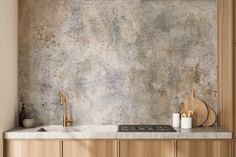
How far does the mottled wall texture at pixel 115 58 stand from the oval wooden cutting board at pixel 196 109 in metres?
0.08

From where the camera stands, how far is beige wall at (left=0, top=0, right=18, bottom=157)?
3438mm

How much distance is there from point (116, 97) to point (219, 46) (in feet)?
4.12

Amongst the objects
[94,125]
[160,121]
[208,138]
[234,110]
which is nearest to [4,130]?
[94,125]

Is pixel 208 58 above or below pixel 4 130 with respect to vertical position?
above

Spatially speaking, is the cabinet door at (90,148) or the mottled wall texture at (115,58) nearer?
the cabinet door at (90,148)

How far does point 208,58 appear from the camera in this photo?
3.98 meters

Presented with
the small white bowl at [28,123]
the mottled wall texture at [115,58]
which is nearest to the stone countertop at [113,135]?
the small white bowl at [28,123]

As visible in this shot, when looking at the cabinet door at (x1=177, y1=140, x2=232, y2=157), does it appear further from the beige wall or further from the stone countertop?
the beige wall

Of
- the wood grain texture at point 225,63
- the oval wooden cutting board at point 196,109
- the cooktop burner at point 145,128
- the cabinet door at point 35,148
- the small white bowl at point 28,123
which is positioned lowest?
the cabinet door at point 35,148

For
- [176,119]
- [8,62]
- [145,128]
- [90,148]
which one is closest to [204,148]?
[176,119]

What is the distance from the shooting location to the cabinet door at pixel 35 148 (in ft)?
11.3

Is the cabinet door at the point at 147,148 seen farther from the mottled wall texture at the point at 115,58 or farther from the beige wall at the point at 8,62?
the beige wall at the point at 8,62

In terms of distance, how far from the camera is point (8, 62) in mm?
3641

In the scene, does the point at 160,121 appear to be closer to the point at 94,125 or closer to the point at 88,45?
the point at 94,125
